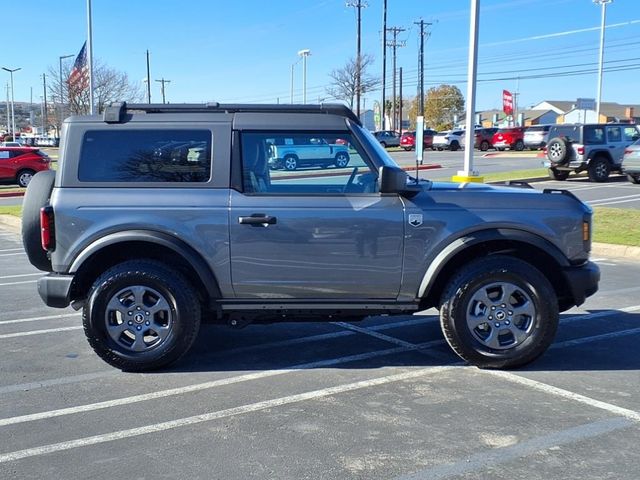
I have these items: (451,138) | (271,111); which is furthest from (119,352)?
(451,138)

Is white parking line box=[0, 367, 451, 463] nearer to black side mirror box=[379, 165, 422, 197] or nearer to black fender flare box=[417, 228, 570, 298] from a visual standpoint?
black fender flare box=[417, 228, 570, 298]

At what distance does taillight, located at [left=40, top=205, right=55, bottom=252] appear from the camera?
16.4ft

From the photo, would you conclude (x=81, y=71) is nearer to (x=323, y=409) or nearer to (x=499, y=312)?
(x=499, y=312)

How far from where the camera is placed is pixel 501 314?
17.0 feet

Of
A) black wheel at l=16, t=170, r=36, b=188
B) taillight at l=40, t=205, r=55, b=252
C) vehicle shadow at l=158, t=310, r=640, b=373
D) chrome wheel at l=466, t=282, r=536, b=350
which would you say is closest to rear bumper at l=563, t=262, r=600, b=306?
chrome wheel at l=466, t=282, r=536, b=350

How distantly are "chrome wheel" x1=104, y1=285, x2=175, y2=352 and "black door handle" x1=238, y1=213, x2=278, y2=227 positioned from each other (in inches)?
33.7

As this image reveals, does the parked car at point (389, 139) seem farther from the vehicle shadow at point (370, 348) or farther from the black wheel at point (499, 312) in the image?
the black wheel at point (499, 312)

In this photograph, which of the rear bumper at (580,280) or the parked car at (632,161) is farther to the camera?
the parked car at (632,161)

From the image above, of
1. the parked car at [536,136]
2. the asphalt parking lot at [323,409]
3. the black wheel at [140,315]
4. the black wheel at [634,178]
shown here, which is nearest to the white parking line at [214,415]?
the asphalt parking lot at [323,409]

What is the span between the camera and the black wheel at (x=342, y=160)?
513 centimetres

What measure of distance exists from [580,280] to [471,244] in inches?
35.7

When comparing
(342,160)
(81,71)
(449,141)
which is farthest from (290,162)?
(449,141)

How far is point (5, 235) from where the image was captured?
1440 centimetres

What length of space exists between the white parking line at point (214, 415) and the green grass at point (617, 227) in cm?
703
